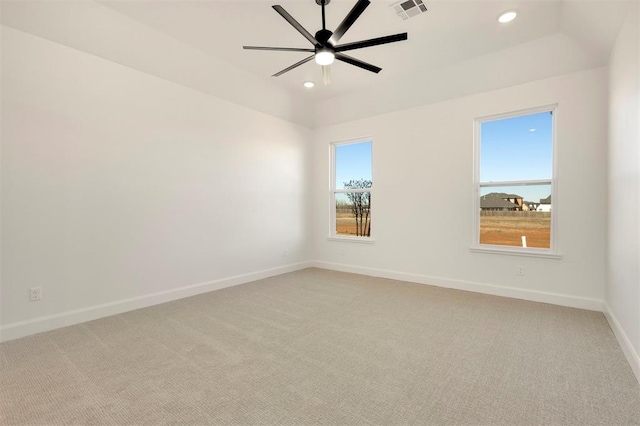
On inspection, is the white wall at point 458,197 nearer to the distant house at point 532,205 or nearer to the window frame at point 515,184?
the window frame at point 515,184

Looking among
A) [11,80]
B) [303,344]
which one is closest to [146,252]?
[11,80]

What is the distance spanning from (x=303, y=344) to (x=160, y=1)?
3455 millimetres

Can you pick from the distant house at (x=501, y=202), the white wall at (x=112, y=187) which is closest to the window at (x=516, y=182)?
the distant house at (x=501, y=202)

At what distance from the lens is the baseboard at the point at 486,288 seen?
3463 mm

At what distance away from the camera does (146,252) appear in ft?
11.8

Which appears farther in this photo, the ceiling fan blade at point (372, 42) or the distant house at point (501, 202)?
the distant house at point (501, 202)

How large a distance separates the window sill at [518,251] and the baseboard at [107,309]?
3.42m

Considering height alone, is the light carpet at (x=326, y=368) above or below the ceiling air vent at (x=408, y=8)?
below

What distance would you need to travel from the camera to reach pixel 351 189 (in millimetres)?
5652

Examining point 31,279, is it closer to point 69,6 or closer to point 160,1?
point 69,6

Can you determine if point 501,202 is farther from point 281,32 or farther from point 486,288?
point 281,32

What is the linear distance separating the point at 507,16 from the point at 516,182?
2.00m

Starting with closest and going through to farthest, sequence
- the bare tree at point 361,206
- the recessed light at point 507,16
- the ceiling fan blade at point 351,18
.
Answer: the ceiling fan blade at point 351,18 → the recessed light at point 507,16 → the bare tree at point 361,206

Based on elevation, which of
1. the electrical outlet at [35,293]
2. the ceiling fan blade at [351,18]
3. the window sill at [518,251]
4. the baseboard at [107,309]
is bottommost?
the baseboard at [107,309]
